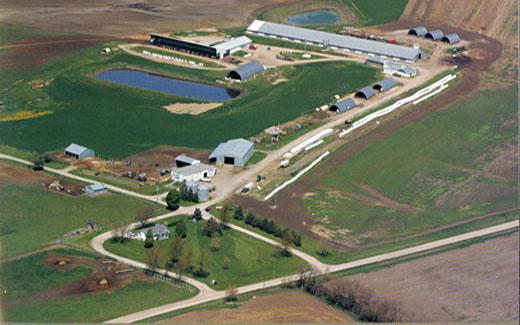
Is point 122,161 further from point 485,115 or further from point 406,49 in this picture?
point 406,49

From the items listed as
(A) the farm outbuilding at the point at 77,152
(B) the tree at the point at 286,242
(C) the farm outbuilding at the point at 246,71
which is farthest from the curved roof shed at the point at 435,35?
(B) the tree at the point at 286,242

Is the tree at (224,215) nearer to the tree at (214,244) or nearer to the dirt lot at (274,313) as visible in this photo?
the tree at (214,244)

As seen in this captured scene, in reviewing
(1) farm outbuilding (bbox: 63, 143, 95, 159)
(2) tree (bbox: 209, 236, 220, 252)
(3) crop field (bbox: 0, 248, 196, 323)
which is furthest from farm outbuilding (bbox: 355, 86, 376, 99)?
(3) crop field (bbox: 0, 248, 196, 323)

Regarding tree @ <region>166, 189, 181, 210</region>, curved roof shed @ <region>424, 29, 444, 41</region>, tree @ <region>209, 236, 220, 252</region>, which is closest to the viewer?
tree @ <region>209, 236, 220, 252</region>

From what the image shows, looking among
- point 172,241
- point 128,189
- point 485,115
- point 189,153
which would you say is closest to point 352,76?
point 485,115

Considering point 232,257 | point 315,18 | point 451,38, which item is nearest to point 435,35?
point 451,38

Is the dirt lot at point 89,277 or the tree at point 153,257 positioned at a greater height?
the tree at point 153,257

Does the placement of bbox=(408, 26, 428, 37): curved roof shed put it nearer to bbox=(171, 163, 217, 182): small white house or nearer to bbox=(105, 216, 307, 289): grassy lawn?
bbox=(171, 163, 217, 182): small white house
